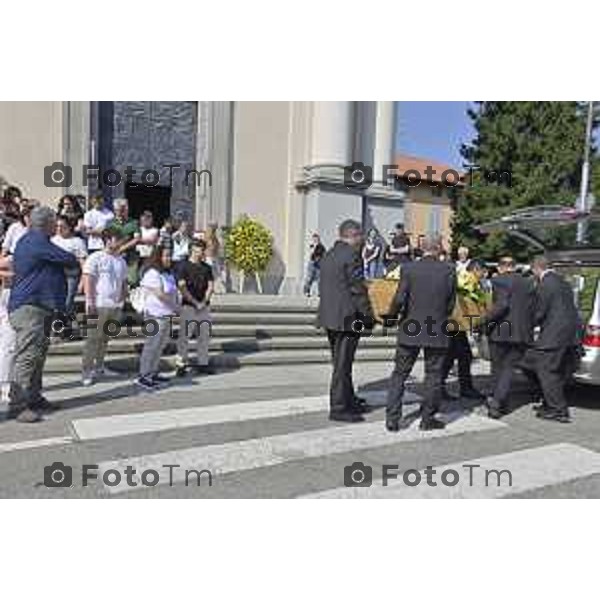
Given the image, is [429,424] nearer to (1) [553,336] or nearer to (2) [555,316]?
(1) [553,336]

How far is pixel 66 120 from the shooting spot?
13750mm

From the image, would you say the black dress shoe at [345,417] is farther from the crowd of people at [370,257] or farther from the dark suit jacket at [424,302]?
the crowd of people at [370,257]

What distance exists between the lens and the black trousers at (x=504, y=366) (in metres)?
7.15

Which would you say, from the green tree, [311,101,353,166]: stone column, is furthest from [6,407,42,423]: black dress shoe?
the green tree

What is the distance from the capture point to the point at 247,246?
15062 millimetres

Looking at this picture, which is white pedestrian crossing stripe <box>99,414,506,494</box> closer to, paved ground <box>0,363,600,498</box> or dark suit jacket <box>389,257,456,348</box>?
paved ground <box>0,363,600,498</box>

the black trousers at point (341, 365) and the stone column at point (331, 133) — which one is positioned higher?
the stone column at point (331, 133)

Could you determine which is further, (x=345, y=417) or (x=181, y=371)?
(x=181, y=371)

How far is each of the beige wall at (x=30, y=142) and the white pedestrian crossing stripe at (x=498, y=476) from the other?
A: 1110 cm

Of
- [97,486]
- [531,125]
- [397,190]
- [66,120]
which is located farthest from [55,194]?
[531,125]

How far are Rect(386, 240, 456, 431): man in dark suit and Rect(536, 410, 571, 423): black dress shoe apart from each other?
4.57 feet

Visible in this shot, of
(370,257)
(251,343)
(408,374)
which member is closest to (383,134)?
(370,257)

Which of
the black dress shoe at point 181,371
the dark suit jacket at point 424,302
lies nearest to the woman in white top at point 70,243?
the black dress shoe at point 181,371

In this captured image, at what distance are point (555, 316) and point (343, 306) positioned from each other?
2375 millimetres
